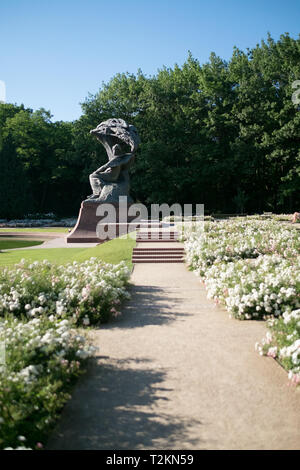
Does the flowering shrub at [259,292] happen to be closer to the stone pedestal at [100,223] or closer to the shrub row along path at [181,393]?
the shrub row along path at [181,393]

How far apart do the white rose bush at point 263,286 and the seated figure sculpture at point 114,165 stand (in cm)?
951

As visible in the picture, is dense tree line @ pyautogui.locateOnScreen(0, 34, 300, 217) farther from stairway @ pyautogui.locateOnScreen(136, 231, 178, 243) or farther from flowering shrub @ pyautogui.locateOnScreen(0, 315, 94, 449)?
flowering shrub @ pyautogui.locateOnScreen(0, 315, 94, 449)

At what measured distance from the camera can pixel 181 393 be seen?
3.53 m

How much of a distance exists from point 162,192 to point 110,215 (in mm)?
15619

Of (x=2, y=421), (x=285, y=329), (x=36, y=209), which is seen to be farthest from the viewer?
(x=36, y=209)

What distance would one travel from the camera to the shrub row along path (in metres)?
2.85

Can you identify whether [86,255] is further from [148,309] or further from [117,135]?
[117,135]

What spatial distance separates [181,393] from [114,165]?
17.7 meters

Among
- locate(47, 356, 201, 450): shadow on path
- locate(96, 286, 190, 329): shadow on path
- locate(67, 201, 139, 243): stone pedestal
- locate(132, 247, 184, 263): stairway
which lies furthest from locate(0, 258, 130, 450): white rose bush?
locate(67, 201, 139, 243): stone pedestal

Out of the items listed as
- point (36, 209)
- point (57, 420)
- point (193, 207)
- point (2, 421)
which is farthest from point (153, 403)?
point (36, 209)

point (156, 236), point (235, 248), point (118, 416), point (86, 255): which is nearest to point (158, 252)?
point (86, 255)

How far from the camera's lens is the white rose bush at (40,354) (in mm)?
2762

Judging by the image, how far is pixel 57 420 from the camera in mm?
3049

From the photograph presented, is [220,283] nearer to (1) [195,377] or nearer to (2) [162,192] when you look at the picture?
(1) [195,377]
